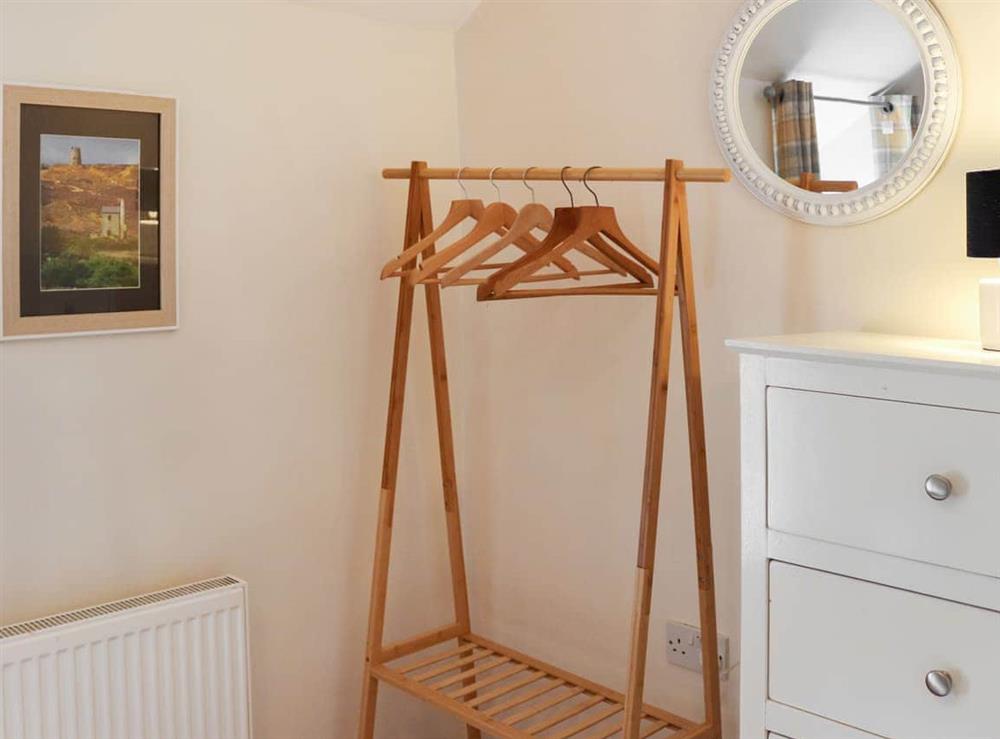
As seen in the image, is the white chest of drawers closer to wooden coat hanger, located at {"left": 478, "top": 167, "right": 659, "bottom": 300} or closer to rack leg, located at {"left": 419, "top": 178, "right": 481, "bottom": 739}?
wooden coat hanger, located at {"left": 478, "top": 167, "right": 659, "bottom": 300}

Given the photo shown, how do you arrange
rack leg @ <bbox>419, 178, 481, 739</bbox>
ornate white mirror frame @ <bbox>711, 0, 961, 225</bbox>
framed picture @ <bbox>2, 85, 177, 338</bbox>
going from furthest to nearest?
rack leg @ <bbox>419, 178, 481, 739</bbox>
framed picture @ <bbox>2, 85, 177, 338</bbox>
ornate white mirror frame @ <bbox>711, 0, 961, 225</bbox>

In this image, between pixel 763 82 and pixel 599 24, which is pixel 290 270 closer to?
pixel 599 24

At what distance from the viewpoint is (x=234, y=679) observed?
2.19 metres

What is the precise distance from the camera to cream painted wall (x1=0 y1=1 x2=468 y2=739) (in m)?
2.07

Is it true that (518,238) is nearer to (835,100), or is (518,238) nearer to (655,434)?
(655,434)

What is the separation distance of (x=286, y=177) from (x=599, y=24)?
2.55 ft

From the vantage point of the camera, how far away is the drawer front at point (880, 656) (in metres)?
1.36

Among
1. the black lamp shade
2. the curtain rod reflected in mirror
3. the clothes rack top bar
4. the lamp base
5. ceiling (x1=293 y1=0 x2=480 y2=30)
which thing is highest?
ceiling (x1=293 y1=0 x2=480 y2=30)

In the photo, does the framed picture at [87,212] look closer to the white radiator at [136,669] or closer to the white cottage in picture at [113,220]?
the white cottage in picture at [113,220]

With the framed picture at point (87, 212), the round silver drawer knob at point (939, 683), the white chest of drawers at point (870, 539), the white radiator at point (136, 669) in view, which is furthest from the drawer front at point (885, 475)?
the framed picture at point (87, 212)

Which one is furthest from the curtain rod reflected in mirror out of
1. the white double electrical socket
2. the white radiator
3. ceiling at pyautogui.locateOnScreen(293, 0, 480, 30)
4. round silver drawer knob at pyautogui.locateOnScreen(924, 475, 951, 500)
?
the white radiator

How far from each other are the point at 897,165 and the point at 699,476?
0.65 m

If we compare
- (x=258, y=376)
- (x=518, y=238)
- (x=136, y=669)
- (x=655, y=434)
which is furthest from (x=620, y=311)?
(x=136, y=669)

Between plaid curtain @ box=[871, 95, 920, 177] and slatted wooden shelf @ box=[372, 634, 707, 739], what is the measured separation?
1119 mm
